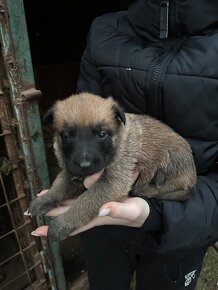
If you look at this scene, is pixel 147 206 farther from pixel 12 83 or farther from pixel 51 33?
pixel 51 33

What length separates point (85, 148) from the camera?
1.91 metres

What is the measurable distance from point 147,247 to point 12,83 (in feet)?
4.32

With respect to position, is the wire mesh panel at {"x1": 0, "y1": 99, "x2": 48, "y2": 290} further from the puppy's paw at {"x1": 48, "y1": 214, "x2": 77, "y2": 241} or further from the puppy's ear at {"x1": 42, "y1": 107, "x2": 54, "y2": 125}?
the puppy's paw at {"x1": 48, "y1": 214, "x2": 77, "y2": 241}

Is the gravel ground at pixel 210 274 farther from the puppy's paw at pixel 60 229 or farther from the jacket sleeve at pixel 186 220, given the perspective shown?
the puppy's paw at pixel 60 229

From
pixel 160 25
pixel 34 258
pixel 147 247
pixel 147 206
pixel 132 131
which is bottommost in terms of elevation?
pixel 34 258

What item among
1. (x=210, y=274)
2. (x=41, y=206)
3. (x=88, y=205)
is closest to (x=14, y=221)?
(x=41, y=206)

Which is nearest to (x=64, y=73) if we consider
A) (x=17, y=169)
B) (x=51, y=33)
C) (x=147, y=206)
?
(x=51, y=33)

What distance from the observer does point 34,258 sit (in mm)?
2939

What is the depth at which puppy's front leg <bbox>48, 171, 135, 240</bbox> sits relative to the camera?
2113 millimetres

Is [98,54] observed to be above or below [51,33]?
above

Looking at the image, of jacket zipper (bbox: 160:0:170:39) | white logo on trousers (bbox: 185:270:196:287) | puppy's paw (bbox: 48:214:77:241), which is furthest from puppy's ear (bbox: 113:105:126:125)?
white logo on trousers (bbox: 185:270:196:287)

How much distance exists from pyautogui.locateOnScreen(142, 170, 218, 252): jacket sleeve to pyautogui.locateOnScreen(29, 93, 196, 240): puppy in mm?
133

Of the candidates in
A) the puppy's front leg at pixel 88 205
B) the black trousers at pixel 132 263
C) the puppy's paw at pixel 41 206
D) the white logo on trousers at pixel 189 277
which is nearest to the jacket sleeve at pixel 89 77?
the puppy's front leg at pixel 88 205

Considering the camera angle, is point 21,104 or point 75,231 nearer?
point 75,231
